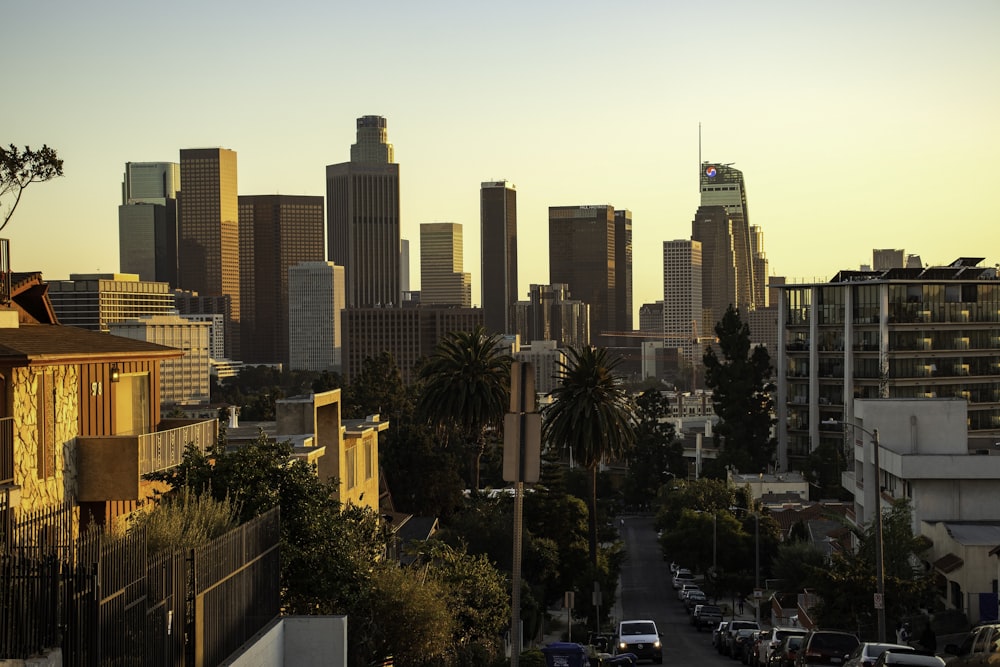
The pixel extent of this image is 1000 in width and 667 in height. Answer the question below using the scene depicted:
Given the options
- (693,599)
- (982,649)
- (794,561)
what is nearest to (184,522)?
(982,649)

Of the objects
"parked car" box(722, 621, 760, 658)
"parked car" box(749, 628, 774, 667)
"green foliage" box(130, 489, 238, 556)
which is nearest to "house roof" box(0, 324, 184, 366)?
"green foliage" box(130, 489, 238, 556)

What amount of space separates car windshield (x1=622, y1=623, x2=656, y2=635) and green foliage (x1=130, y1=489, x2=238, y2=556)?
2532 centimetres

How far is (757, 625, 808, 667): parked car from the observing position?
126ft

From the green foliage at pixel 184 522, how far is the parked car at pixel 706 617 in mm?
46390

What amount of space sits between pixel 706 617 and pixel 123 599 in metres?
54.6

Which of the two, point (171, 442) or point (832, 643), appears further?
point (832, 643)

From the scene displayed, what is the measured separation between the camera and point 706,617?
67.7 m

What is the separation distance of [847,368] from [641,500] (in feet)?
81.9

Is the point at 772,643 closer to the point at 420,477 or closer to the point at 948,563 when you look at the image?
the point at 948,563

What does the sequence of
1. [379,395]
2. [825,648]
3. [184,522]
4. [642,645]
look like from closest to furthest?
[184,522] < [825,648] < [642,645] < [379,395]

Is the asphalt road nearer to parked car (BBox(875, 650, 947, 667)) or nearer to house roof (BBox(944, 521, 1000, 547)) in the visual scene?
house roof (BBox(944, 521, 1000, 547))

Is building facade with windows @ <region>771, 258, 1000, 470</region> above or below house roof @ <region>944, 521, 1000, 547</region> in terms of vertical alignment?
above

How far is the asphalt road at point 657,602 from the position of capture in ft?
172

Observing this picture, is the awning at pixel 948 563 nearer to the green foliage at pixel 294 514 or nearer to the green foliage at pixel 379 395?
the green foliage at pixel 294 514
